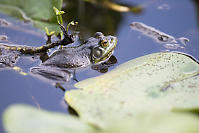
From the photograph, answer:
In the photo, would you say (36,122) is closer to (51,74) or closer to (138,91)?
(138,91)

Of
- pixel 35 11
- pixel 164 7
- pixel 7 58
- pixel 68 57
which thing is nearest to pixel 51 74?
pixel 68 57

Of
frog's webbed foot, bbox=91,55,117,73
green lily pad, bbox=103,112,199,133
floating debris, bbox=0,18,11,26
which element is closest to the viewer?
green lily pad, bbox=103,112,199,133

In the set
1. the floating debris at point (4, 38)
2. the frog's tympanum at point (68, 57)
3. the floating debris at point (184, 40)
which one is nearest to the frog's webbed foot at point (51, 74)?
the frog's tympanum at point (68, 57)

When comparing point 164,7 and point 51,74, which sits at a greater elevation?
point 164,7

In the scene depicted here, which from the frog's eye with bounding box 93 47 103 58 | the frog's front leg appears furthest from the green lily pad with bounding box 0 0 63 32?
the frog's front leg

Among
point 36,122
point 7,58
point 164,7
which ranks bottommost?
point 7,58

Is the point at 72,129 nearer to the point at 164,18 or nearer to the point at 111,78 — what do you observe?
the point at 111,78

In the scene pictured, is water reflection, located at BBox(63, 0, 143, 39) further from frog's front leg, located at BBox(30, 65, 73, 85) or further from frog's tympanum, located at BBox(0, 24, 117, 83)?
frog's front leg, located at BBox(30, 65, 73, 85)
